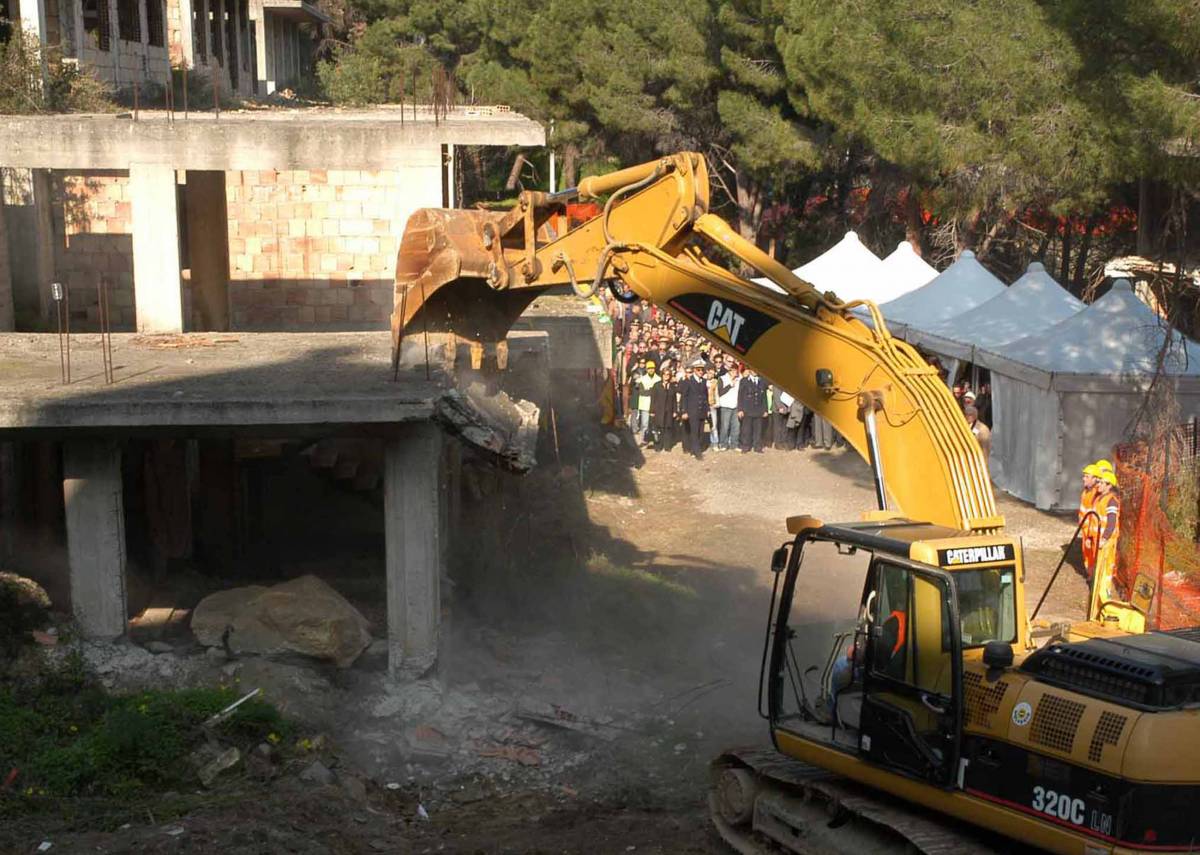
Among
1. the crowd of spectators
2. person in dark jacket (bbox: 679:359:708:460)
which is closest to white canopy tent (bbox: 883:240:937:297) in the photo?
the crowd of spectators

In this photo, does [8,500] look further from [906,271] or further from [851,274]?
[906,271]

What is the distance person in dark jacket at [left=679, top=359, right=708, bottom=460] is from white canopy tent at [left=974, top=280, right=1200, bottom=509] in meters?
5.61

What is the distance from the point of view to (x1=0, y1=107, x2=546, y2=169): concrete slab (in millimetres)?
17094

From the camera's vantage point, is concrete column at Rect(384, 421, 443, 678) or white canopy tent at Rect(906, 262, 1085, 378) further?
white canopy tent at Rect(906, 262, 1085, 378)

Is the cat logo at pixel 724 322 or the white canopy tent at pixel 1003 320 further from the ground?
the cat logo at pixel 724 322

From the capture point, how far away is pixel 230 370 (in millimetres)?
13336

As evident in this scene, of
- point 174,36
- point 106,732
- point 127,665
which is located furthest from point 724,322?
point 174,36

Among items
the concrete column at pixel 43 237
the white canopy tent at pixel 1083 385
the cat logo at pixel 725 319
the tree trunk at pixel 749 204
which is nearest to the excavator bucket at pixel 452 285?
the cat logo at pixel 725 319

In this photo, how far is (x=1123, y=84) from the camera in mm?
16078

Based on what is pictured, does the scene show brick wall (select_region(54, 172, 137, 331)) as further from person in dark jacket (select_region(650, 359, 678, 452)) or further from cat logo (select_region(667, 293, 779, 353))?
cat logo (select_region(667, 293, 779, 353))

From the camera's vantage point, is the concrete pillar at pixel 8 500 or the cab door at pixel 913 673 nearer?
the cab door at pixel 913 673

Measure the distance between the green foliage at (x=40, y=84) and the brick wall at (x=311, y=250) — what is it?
285 cm

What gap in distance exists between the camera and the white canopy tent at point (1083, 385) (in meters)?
17.7

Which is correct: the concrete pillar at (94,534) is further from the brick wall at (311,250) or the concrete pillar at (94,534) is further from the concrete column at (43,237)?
the brick wall at (311,250)
